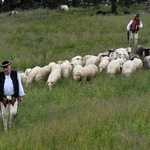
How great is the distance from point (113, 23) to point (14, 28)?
7344 millimetres

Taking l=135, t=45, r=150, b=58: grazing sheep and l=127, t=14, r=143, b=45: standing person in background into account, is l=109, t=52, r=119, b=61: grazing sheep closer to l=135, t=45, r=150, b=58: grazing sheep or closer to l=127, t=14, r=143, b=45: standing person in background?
l=135, t=45, r=150, b=58: grazing sheep

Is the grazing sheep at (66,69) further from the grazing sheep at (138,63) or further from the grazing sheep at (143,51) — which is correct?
the grazing sheep at (143,51)

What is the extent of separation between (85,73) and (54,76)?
3.88 feet

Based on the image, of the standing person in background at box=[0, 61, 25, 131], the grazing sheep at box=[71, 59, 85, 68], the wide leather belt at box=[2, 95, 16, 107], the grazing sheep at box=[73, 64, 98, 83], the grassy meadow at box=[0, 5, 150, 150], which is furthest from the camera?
the grazing sheep at box=[71, 59, 85, 68]

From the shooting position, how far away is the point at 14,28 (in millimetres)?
27094

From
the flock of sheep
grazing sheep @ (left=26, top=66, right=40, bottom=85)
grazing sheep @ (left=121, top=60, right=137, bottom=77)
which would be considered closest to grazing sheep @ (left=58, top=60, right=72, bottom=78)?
the flock of sheep

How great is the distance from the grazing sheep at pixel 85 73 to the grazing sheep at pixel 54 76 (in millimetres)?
627

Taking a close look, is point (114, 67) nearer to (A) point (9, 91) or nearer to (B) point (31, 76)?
(B) point (31, 76)

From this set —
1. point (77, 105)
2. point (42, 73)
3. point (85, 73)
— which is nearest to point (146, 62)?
point (85, 73)

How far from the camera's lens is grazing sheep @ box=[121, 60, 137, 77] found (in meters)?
13.8

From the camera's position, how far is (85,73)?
1370cm

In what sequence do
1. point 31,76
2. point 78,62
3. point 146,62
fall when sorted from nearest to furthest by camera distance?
1. point 31,76
2. point 146,62
3. point 78,62

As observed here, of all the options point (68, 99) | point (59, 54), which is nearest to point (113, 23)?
point (59, 54)

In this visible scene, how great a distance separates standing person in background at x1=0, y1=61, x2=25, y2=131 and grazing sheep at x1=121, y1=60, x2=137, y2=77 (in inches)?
234
